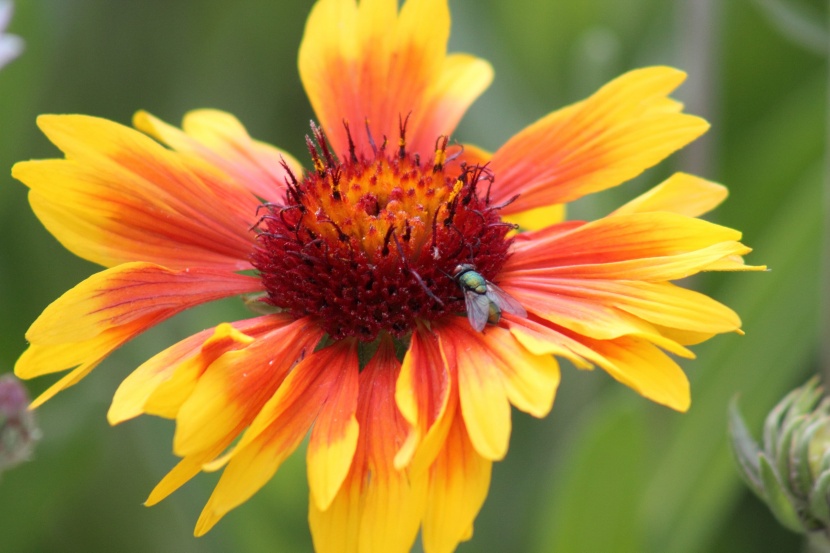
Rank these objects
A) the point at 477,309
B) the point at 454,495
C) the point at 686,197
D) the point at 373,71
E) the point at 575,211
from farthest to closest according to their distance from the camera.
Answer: the point at 575,211
the point at 373,71
the point at 686,197
the point at 477,309
the point at 454,495

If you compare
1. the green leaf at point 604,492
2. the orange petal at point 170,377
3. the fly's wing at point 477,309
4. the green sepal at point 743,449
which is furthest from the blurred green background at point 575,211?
the orange petal at point 170,377

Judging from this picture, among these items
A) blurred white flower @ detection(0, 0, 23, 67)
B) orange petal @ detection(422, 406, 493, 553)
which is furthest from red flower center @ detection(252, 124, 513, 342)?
blurred white flower @ detection(0, 0, 23, 67)

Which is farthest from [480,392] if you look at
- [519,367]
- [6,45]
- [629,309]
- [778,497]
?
[6,45]

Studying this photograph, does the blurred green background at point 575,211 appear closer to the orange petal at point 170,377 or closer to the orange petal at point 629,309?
the orange petal at point 629,309

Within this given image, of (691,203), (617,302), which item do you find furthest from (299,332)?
(691,203)

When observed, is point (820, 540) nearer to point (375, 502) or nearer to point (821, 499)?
point (821, 499)

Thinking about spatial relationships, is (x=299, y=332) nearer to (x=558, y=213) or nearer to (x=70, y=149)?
(x=70, y=149)
